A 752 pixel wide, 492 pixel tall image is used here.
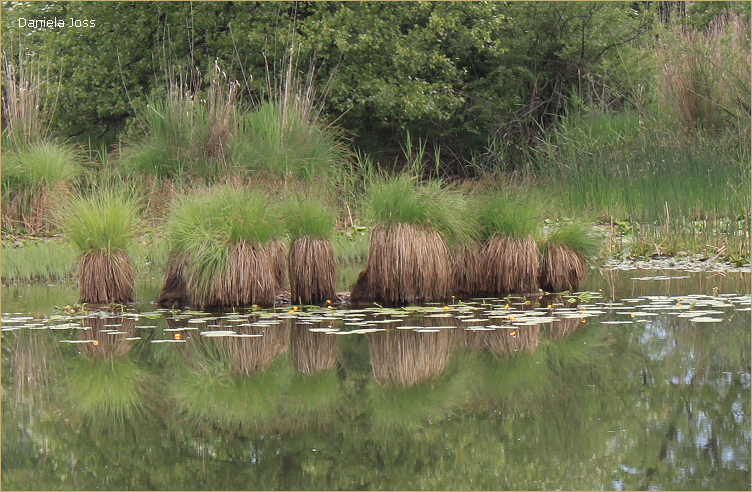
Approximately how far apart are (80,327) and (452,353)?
2.74 meters

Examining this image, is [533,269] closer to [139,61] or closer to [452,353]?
[452,353]

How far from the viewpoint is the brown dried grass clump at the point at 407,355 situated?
5.26 metres

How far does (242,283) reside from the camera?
24.8ft

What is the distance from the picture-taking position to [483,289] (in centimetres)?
828

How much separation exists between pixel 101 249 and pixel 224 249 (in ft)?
3.99

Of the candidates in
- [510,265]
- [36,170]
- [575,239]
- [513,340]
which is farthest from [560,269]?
[36,170]

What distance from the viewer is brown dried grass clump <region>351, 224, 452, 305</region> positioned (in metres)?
7.78

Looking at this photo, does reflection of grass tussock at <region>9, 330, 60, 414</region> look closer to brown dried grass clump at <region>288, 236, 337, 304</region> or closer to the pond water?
the pond water

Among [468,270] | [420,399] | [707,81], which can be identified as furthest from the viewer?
[707,81]

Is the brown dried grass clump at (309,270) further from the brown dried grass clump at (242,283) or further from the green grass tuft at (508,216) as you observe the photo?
the green grass tuft at (508,216)

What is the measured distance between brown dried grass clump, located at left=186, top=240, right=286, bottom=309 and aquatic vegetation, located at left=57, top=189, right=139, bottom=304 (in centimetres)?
74

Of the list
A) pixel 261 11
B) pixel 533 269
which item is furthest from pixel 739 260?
pixel 261 11

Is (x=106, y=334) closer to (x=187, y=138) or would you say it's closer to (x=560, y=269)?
(x=560, y=269)

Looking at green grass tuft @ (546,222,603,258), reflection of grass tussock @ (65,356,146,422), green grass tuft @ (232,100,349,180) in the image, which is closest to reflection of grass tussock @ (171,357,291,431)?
reflection of grass tussock @ (65,356,146,422)
